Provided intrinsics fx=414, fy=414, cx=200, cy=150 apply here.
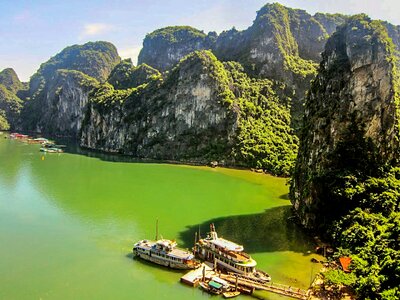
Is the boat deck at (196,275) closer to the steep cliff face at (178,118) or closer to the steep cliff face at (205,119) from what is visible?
the steep cliff face at (205,119)

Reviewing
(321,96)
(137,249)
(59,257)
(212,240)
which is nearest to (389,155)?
(321,96)

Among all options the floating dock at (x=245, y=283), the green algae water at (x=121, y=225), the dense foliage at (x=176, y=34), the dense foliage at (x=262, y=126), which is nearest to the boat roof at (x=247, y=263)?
the floating dock at (x=245, y=283)

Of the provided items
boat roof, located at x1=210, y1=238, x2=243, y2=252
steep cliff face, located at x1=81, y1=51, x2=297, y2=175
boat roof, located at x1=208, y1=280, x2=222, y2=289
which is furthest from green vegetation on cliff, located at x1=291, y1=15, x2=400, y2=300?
steep cliff face, located at x1=81, y1=51, x2=297, y2=175

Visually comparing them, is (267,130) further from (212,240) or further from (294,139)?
(212,240)

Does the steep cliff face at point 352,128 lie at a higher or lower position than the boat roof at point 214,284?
higher

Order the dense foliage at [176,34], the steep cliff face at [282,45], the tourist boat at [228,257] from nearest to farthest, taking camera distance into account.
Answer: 1. the tourist boat at [228,257]
2. the steep cliff face at [282,45]
3. the dense foliage at [176,34]

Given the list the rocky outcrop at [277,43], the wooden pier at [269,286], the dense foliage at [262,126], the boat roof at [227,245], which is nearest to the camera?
the wooden pier at [269,286]

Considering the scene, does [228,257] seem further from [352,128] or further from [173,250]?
[352,128]
